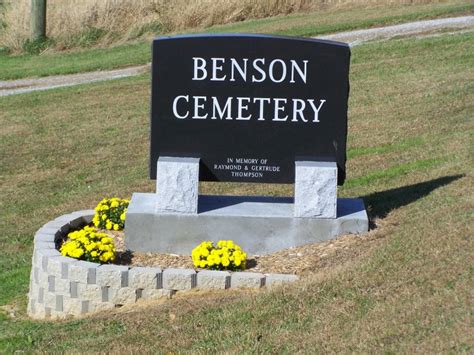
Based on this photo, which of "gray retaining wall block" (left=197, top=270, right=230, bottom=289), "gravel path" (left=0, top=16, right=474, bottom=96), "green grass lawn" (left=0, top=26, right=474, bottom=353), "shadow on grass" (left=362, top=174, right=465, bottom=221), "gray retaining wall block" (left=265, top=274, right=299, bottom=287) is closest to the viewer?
"green grass lawn" (left=0, top=26, right=474, bottom=353)

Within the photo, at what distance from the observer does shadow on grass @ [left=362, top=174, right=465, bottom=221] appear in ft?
31.2

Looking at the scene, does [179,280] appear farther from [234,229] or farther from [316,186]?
[316,186]

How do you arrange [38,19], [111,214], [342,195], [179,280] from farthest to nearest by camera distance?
[38,19], [342,195], [111,214], [179,280]

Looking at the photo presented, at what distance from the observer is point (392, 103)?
15438 millimetres

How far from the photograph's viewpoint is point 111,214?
9.59 m

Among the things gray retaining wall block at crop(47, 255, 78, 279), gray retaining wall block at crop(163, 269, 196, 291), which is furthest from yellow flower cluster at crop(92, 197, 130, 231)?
gray retaining wall block at crop(163, 269, 196, 291)

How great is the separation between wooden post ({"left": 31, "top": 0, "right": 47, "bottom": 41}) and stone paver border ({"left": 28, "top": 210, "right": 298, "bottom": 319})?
18.0 m

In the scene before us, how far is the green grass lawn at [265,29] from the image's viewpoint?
2327cm

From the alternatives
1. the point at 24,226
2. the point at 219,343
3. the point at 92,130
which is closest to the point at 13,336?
the point at 219,343

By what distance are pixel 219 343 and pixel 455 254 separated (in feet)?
6.18

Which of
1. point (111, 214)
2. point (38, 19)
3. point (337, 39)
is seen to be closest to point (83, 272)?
point (111, 214)

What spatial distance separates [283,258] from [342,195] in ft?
7.68

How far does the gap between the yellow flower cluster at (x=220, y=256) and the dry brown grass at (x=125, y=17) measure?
18753mm

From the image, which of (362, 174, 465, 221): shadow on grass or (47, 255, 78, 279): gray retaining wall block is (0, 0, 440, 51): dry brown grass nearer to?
(362, 174, 465, 221): shadow on grass
